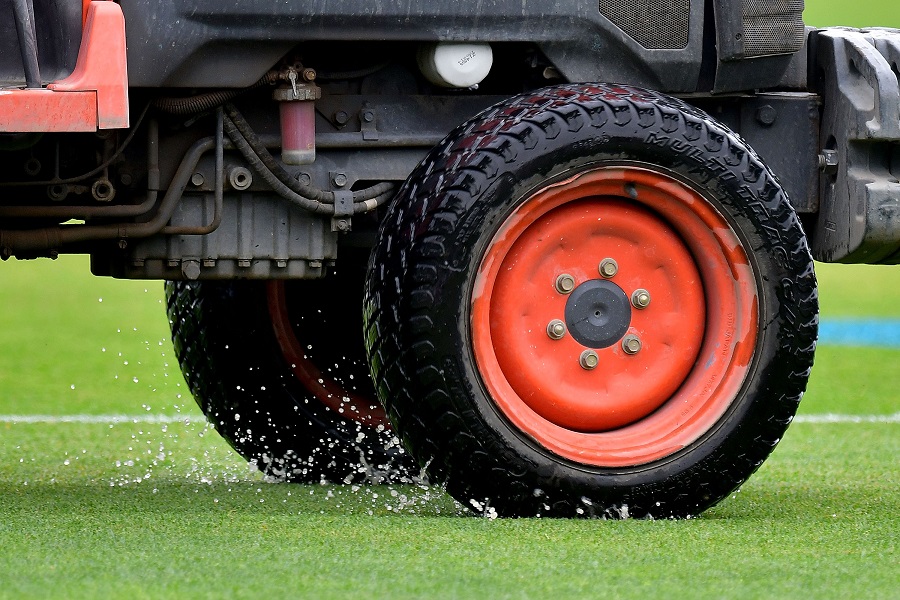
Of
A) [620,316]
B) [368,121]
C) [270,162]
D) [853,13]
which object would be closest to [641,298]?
[620,316]

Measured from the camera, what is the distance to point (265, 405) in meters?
5.75

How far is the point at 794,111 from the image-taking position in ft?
17.0

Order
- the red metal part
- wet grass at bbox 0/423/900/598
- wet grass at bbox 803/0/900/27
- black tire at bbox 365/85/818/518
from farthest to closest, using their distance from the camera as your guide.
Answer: wet grass at bbox 803/0/900/27 < black tire at bbox 365/85/818/518 < the red metal part < wet grass at bbox 0/423/900/598

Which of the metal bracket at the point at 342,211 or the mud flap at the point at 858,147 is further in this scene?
the mud flap at the point at 858,147

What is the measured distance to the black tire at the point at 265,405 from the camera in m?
5.74

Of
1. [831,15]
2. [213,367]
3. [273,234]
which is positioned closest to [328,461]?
[213,367]

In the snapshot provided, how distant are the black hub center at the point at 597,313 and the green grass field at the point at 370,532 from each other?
55 centimetres

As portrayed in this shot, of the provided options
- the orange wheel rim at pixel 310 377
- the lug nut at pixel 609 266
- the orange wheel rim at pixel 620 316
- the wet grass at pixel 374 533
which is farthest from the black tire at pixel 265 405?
Answer: the lug nut at pixel 609 266

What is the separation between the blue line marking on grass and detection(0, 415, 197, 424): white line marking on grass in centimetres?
472

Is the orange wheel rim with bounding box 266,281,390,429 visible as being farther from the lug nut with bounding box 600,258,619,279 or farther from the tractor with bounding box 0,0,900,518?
the lug nut with bounding box 600,258,619,279

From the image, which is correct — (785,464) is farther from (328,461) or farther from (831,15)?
(831,15)

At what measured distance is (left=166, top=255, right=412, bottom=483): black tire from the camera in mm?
5742

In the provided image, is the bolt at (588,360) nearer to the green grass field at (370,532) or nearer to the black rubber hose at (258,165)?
the green grass field at (370,532)

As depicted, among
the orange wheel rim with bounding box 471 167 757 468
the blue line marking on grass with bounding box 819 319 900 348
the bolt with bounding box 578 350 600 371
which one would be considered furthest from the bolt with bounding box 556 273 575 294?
the blue line marking on grass with bounding box 819 319 900 348
